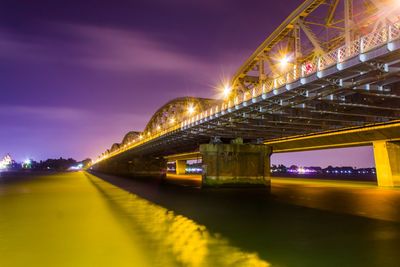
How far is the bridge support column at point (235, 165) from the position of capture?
59.0 m

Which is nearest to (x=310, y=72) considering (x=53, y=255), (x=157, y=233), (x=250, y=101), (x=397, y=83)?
(x=397, y=83)

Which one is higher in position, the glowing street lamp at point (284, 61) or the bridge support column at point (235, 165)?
the glowing street lamp at point (284, 61)

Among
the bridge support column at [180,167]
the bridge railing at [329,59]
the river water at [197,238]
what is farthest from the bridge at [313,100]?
the bridge support column at [180,167]

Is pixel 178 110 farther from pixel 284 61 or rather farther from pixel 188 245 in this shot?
pixel 188 245

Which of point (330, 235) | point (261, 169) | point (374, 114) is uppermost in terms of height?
point (374, 114)

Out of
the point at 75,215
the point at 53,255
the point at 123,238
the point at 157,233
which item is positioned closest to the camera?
the point at 53,255

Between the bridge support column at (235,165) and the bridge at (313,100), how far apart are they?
0.15 metres

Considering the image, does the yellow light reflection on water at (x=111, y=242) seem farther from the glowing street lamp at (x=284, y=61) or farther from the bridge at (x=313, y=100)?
the glowing street lamp at (x=284, y=61)

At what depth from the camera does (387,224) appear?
23828 mm

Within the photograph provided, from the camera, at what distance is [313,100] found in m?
34.4

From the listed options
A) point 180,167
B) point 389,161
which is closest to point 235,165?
point 389,161

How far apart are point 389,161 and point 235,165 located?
22302mm

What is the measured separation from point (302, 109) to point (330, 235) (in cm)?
2010

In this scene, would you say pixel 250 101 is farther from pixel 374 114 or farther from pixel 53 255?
pixel 53 255
